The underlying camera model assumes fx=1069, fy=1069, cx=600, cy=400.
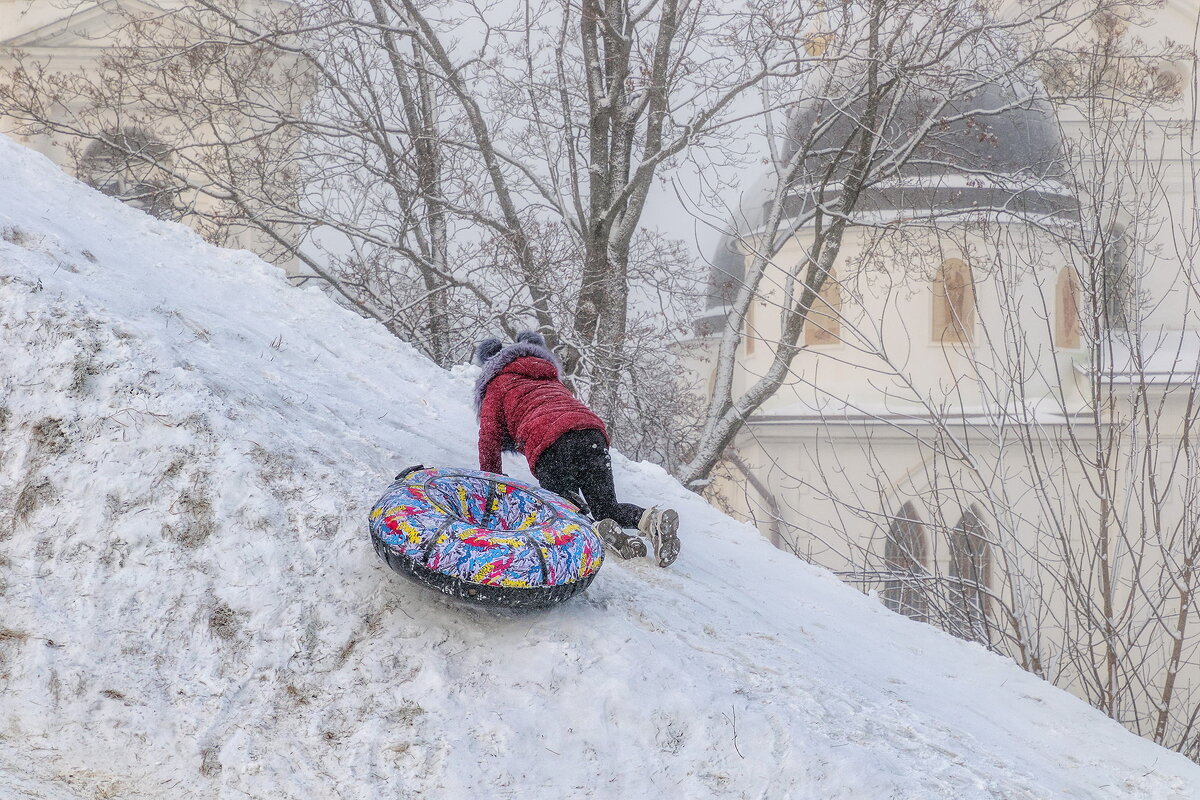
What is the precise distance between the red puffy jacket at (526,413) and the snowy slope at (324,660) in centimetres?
54

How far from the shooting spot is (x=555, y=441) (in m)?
5.24

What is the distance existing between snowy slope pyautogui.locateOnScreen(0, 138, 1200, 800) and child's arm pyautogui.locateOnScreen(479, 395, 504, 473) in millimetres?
487

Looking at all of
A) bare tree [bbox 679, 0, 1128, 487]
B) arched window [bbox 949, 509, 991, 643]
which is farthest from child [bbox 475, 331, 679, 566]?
bare tree [bbox 679, 0, 1128, 487]

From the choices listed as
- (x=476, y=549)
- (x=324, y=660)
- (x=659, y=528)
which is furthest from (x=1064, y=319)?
(x=324, y=660)

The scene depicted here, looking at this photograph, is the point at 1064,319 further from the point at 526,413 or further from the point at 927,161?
the point at 526,413

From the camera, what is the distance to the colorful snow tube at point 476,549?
12.8ft

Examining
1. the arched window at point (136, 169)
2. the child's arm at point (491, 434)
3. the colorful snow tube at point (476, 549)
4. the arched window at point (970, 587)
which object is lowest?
the arched window at point (970, 587)

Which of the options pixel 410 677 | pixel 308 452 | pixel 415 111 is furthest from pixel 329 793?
pixel 415 111

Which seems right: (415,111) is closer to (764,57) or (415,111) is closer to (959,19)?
(764,57)

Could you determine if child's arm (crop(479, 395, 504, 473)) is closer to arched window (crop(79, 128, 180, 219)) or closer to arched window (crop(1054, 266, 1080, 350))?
arched window (crop(79, 128, 180, 219))

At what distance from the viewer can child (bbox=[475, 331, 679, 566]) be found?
17.3 ft

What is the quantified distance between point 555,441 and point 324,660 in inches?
65.1

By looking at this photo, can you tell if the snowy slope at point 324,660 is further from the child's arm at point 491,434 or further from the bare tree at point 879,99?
the bare tree at point 879,99

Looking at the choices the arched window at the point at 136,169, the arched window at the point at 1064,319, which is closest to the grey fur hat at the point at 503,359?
the arched window at the point at 136,169
